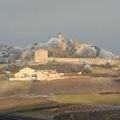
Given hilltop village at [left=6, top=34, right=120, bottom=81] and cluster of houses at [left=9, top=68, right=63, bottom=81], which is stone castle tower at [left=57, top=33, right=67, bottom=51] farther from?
cluster of houses at [left=9, top=68, right=63, bottom=81]

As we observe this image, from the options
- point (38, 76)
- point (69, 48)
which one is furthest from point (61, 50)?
point (38, 76)

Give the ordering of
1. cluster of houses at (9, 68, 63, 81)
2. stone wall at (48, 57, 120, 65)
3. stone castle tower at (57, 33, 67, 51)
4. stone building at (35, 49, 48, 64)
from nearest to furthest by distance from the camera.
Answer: cluster of houses at (9, 68, 63, 81), stone wall at (48, 57, 120, 65), stone building at (35, 49, 48, 64), stone castle tower at (57, 33, 67, 51)

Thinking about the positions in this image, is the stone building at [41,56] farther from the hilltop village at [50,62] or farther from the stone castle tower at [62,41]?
the stone castle tower at [62,41]

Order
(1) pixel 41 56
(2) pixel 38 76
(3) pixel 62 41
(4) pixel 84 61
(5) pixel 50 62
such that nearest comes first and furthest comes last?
(2) pixel 38 76
(5) pixel 50 62
(4) pixel 84 61
(1) pixel 41 56
(3) pixel 62 41

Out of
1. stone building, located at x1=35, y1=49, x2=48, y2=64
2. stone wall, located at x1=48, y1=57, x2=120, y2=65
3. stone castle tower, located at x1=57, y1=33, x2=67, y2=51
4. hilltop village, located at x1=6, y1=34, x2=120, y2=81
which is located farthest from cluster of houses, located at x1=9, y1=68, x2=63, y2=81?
stone castle tower, located at x1=57, y1=33, x2=67, y2=51

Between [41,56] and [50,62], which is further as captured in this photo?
[41,56]

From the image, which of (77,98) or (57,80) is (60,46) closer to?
(57,80)

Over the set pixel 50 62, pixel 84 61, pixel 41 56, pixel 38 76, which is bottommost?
pixel 38 76

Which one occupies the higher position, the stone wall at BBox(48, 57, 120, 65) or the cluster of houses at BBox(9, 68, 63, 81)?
the stone wall at BBox(48, 57, 120, 65)

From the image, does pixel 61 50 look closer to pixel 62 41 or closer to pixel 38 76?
pixel 62 41

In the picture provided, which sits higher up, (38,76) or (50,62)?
(50,62)

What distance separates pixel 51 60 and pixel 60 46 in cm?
3142

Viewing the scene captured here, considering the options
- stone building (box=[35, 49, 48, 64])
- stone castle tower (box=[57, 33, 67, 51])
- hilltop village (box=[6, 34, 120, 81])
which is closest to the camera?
hilltop village (box=[6, 34, 120, 81])

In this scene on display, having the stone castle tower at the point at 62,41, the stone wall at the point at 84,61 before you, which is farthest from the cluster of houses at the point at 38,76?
the stone castle tower at the point at 62,41
